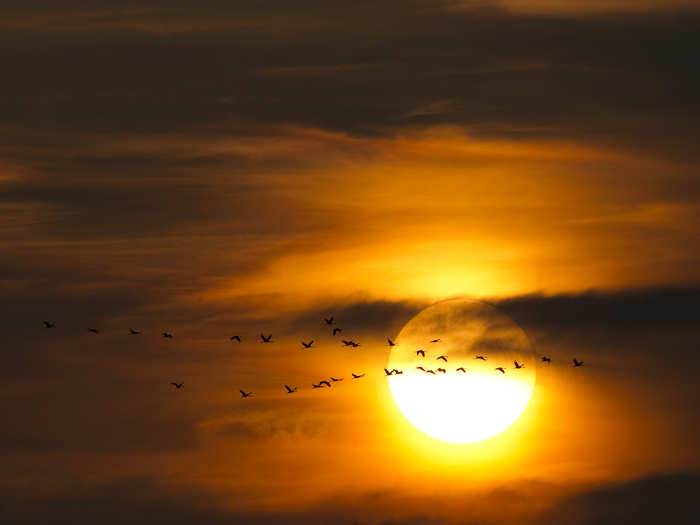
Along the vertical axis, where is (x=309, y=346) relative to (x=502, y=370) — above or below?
below

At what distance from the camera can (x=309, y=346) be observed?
527 feet

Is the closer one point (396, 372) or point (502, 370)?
point (396, 372)

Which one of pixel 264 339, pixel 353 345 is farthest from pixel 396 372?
pixel 264 339

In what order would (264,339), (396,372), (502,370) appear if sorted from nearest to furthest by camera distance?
(264,339) < (396,372) < (502,370)

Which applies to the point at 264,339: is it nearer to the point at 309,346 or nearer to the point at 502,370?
the point at 309,346

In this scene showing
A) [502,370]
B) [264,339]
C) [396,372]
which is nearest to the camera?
[264,339]

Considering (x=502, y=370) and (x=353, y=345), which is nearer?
(x=353, y=345)

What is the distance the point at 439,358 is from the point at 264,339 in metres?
38.7

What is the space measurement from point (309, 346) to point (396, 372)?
1214 cm

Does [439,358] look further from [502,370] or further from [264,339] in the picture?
[264,339]

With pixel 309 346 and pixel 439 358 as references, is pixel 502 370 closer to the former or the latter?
pixel 439 358

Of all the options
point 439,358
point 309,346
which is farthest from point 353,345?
point 439,358

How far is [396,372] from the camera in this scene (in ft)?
550

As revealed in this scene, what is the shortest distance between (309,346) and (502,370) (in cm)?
3306
